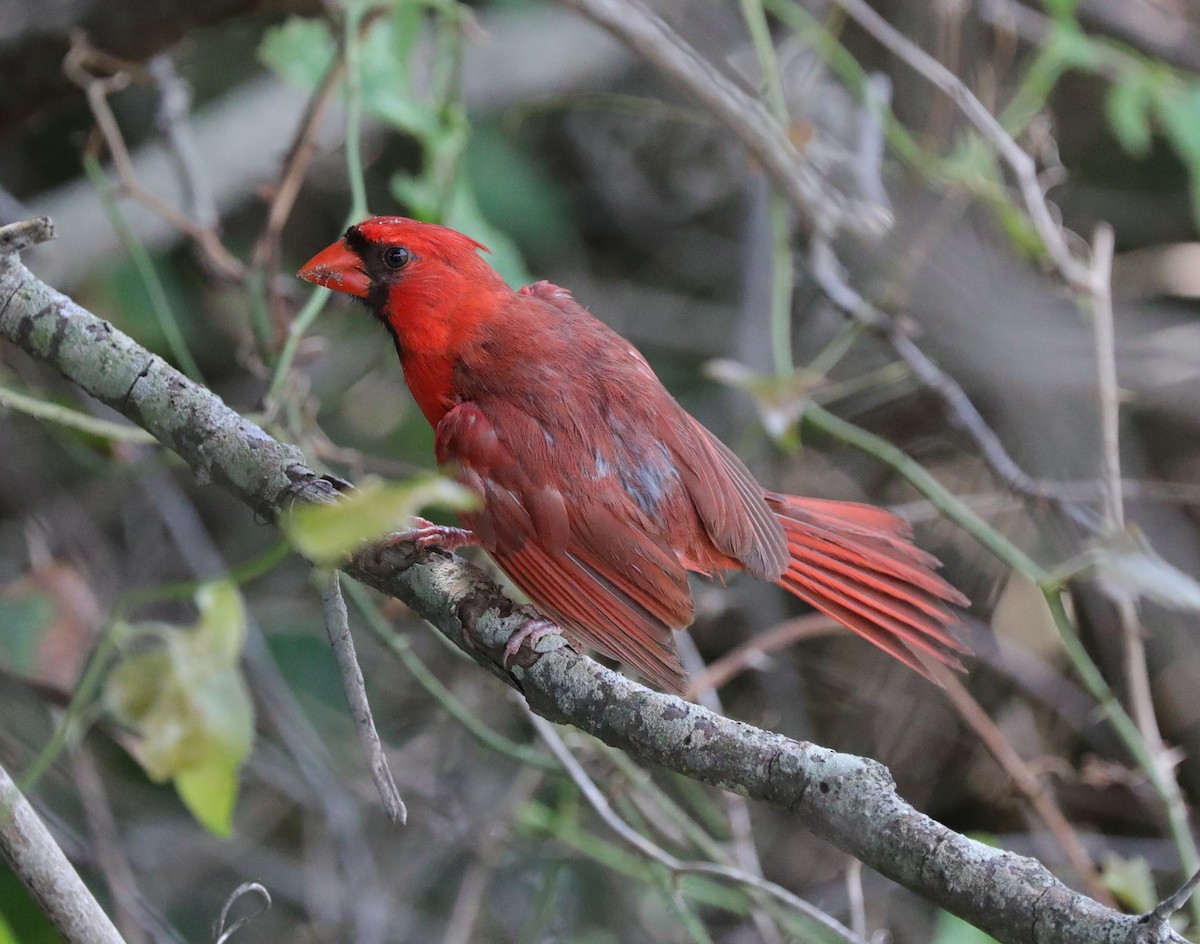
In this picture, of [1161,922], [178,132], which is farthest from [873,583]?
[178,132]

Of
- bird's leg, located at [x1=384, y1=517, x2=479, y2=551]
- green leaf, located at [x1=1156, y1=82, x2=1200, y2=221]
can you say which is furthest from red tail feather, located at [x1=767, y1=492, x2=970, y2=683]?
green leaf, located at [x1=1156, y1=82, x2=1200, y2=221]

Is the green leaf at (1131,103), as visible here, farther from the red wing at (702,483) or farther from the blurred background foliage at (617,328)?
the red wing at (702,483)

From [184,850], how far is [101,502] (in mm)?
911

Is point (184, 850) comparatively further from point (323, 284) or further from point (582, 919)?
point (323, 284)

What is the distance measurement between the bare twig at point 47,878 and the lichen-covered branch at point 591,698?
1.49 ft

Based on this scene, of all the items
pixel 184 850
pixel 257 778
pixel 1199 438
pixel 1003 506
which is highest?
pixel 1199 438

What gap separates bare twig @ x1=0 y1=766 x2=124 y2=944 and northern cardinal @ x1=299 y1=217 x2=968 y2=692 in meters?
0.62

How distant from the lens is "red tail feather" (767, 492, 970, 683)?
7.37 feet

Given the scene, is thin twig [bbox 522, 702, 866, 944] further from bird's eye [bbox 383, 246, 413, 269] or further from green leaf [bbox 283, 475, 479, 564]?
green leaf [bbox 283, 475, 479, 564]

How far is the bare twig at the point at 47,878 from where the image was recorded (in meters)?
1.45

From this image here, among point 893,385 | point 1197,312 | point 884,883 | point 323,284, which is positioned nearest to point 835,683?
point 884,883

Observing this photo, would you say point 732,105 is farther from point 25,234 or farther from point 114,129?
point 25,234

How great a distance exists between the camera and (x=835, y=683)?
3646mm

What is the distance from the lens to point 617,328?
3.99 metres
